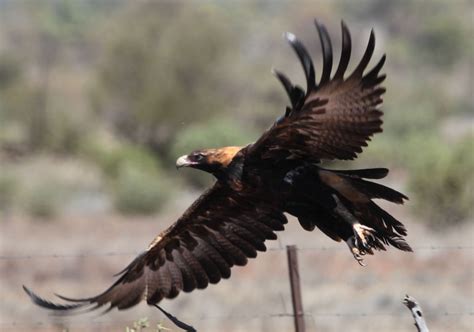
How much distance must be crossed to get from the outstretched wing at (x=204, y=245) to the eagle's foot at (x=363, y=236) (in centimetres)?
90

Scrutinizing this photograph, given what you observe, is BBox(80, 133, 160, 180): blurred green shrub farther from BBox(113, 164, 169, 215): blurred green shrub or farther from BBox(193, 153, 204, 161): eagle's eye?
BBox(193, 153, 204, 161): eagle's eye

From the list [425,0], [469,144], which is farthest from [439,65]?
[469,144]

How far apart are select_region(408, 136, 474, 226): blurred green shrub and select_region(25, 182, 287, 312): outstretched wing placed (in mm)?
13781

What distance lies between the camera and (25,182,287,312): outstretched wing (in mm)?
9328

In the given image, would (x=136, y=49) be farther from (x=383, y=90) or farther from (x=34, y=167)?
(x=383, y=90)

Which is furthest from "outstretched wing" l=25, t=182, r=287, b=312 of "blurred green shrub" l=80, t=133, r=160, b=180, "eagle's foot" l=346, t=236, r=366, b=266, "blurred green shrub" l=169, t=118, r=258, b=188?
"blurred green shrub" l=80, t=133, r=160, b=180

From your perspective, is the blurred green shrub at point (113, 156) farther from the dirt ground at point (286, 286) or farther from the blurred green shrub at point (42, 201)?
the dirt ground at point (286, 286)

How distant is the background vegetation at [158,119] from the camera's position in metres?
30.2

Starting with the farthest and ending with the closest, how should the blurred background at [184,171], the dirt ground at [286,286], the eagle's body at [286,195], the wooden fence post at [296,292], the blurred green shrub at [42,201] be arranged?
the blurred green shrub at [42,201], the blurred background at [184,171], the dirt ground at [286,286], the wooden fence post at [296,292], the eagle's body at [286,195]

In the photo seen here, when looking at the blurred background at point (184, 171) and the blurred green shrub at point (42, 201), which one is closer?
the blurred background at point (184, 171)

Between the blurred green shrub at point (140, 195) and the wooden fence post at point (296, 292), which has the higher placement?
the blurred green shrub at point (140, 195)

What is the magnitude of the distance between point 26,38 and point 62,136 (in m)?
38.3

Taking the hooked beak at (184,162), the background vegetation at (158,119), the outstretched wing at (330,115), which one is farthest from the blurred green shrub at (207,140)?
the outstretched wing at (330,115)

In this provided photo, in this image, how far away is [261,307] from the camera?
16.6 metres
